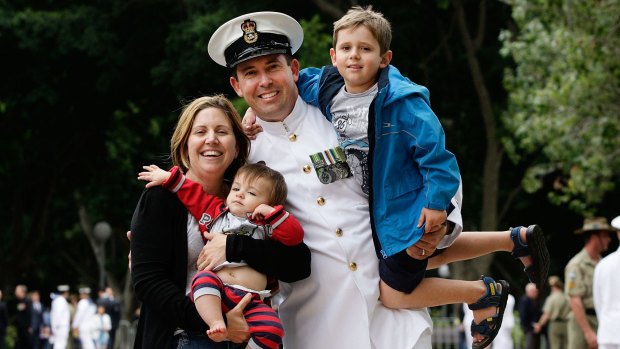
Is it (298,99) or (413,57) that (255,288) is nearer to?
(298,99)

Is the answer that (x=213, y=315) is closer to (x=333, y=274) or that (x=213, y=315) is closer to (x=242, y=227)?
(x=242, y=227)

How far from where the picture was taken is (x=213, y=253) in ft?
16.6

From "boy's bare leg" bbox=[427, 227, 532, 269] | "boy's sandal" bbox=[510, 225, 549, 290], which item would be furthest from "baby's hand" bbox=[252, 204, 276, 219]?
"boy's sandal" bbox=[510, 225, 549, 290]

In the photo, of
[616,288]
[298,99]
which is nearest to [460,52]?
[616,288]

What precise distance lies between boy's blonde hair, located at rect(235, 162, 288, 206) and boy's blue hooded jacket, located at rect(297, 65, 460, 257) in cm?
45

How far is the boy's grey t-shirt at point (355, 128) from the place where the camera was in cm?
563

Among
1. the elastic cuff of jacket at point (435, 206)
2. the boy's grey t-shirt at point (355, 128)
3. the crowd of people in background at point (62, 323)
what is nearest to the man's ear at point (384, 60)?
the boy's grey t-shirt at point (355, 128)

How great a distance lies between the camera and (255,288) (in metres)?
5.16

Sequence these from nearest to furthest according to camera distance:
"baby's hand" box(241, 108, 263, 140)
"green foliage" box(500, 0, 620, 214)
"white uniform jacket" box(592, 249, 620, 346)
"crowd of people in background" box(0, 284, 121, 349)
Answer: "baby's hand" box(241, 108, 263, 140)
"white uniform jacket" box(592, 249, 620, 346)
"green foliage" box(500, 0, 620, 214)
"crowd of people in background" box(0, 284, 121, 349)

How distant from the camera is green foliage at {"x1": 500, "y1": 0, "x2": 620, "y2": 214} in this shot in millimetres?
20391

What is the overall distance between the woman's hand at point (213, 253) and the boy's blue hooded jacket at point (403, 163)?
33.7 inches

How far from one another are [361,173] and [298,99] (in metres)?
0.55

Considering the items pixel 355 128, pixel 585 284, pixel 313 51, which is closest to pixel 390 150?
pixel 355 128

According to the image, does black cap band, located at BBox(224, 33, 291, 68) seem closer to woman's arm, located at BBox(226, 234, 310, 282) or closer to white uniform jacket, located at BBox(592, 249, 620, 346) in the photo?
woman's arm, located at BBox(226, 234, 310, 282)
